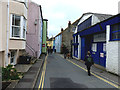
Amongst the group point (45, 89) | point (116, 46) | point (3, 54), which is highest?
point (116, 46)

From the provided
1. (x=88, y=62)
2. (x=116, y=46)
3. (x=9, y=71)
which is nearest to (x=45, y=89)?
(x=9, y=71)

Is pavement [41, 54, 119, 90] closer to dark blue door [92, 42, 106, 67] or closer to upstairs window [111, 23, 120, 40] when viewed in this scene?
dark blue door [92, 42, 106, 67]

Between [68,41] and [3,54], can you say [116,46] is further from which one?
[68,41]

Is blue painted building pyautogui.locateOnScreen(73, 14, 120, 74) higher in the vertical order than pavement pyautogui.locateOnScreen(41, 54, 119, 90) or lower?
higher

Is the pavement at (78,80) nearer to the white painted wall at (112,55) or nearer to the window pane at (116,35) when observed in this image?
the white painted wall at (112,55)

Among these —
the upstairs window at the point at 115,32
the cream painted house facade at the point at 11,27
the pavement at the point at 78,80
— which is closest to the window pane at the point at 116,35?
the upstairs window at the point at 115,32

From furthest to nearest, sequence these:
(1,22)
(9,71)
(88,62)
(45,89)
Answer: (88,62), (1,22), (9,71), (45,89)

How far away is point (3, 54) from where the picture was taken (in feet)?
29.2

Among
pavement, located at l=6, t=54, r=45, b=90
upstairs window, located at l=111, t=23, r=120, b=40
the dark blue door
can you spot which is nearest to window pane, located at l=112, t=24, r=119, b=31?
upstairs window, located at l=111, t=23, r=120, b=40

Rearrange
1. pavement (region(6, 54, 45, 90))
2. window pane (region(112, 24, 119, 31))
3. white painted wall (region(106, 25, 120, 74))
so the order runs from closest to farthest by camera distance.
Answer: pavement (region(6, 54, 45, 90)) < white painted wall (region(106, 25, 120, 74)) < window pane (region(112, 24, 119, 31))

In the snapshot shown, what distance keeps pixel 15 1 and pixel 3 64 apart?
5.63 meters

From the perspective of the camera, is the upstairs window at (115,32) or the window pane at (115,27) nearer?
the upstairs window at (115,32)

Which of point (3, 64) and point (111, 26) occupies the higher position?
point (111, 26)

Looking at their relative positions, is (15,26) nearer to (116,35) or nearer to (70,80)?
(70,80)
